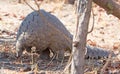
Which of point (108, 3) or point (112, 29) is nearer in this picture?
point (108, 3)

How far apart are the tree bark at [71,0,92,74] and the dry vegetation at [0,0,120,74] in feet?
2.36

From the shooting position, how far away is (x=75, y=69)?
391 centimetres

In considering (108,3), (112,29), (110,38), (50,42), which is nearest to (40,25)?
Result: (50,42)

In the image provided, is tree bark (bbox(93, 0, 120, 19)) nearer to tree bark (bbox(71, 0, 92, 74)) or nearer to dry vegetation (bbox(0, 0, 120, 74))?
tree bark (bbox(71, 0, 92, 74))

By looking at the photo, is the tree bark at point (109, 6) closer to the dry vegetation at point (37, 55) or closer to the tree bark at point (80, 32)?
the tree bark at point (80, 32)

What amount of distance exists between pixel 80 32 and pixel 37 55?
247 cm

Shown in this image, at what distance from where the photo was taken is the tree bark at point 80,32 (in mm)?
3738

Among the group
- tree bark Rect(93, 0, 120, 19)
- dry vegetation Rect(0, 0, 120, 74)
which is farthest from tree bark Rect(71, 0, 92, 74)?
dry vegetation Rect(0, 0, 120, 74)

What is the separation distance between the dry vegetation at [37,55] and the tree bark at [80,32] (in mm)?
718

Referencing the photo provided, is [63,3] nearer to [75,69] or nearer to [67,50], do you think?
[67,50]

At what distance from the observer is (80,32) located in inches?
149

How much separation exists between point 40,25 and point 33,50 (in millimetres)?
387

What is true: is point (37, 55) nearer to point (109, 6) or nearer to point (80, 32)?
point (109, 6)

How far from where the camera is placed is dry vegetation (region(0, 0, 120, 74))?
5.59 m
